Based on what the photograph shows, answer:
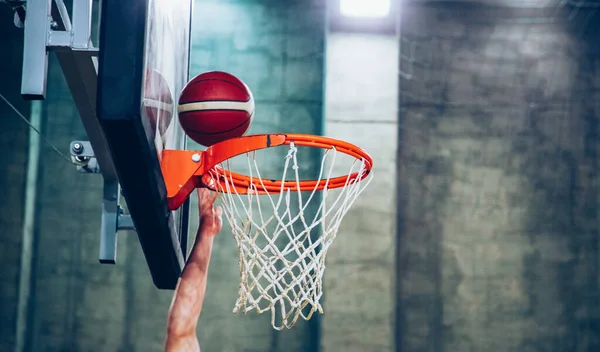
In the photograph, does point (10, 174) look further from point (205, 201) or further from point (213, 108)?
point (213, 108)

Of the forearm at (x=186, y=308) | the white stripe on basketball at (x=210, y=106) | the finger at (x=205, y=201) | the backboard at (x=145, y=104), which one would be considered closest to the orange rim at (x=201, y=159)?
the backboard at (x=145, y=104)

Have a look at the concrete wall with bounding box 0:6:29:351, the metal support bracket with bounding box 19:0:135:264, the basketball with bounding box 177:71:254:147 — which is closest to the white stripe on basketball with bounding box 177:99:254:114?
the basketball with bounding box 177:71:254:147

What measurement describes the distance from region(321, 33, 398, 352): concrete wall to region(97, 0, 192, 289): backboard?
285cm

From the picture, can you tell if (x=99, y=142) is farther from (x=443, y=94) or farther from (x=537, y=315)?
(x=537, y=315)

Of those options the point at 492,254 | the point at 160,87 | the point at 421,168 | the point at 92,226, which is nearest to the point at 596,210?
the point at 492,254

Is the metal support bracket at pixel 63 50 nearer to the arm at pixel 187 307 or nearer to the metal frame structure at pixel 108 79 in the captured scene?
the metal frame structure at pixel 108 79

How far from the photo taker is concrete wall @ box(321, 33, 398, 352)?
5.38 m

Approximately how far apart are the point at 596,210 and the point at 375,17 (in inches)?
98.1

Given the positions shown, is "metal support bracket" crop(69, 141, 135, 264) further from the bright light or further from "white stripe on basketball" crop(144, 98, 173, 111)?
the bright light

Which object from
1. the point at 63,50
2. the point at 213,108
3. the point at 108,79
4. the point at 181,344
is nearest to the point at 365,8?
the point at 213,108

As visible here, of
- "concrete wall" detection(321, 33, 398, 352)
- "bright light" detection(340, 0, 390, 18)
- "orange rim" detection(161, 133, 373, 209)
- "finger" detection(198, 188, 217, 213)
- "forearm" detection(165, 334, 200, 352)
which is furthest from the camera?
"bright light" detection(340, 0, 390, 18)

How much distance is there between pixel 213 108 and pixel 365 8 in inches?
145

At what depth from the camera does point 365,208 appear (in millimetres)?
5516

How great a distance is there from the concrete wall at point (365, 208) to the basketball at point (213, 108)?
306cm
